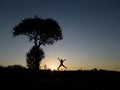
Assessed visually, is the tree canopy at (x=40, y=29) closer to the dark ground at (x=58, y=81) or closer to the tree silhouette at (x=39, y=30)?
the tree silhouette at (x=39, y=30)

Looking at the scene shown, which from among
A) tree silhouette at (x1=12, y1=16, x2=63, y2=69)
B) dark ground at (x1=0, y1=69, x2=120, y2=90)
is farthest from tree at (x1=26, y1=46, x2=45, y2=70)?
dark ground at (x1=0, y1=69, x2=120, y2=90)

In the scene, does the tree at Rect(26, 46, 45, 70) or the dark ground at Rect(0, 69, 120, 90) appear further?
the tree at Rect(26, 46, 45, 70)

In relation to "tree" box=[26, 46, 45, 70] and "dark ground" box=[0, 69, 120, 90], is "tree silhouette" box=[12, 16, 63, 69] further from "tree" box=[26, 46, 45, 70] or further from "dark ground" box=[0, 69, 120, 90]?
"dark ground" box=[0, 69, 120, 90]

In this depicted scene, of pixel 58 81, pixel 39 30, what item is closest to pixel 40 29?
pixel 39 30

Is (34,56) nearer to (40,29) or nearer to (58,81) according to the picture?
(40,29)

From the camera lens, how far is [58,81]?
27234mm

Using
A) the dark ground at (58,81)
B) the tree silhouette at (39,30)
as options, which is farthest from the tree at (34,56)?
the dark ground at (58,81)

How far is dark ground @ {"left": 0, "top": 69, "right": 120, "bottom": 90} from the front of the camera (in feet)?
81.5

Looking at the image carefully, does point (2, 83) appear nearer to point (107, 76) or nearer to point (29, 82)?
point (29, 82)

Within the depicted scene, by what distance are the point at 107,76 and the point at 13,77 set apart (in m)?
11.6

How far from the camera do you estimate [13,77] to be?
29234 mm

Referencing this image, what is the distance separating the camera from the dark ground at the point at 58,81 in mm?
24844

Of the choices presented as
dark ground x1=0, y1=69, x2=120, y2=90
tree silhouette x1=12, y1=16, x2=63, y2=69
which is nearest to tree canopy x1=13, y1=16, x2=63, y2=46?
tree silhouette x1=12, y1=16, x2=63, y2=69

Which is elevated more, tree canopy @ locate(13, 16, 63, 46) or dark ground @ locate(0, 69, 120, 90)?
tree canopy @ locate(13, 16, 63, 46)
